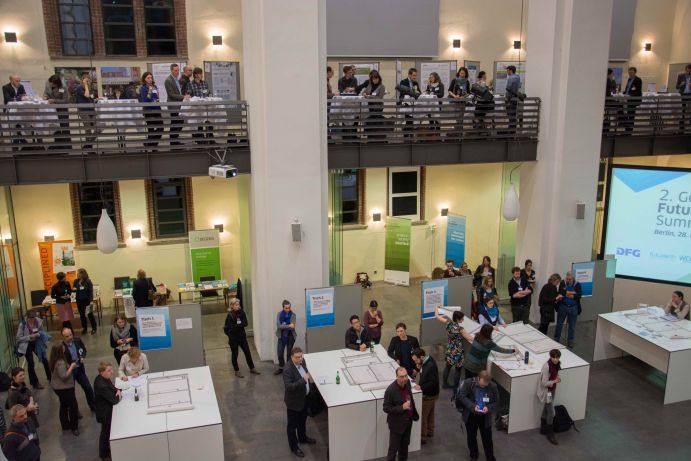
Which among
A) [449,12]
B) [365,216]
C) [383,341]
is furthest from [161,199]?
[449,12]

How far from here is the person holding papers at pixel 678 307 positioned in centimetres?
1136

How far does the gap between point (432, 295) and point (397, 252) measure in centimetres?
505

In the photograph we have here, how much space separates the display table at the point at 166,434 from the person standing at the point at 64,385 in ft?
4.33

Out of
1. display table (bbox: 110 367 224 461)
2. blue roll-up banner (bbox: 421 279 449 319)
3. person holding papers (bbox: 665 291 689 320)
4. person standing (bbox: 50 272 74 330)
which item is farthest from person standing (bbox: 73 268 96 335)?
person holding papers (bbox: 665 291 689 320)

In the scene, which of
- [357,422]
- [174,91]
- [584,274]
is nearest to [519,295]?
[584,274]

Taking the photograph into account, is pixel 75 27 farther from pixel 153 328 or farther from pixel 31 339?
pixel 153 328

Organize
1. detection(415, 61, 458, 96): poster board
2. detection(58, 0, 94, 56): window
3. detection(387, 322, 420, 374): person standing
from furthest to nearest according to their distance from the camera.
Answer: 1. detection(415, 61, 458, 96): poster board
2. detection(58, 0, 94, 56): window
3. detection(387, 322, 420, 374): person standing

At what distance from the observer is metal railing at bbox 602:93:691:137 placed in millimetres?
14359

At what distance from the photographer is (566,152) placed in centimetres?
1351

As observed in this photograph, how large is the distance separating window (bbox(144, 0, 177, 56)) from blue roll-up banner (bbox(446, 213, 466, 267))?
9.00 meters

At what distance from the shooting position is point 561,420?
368 inches

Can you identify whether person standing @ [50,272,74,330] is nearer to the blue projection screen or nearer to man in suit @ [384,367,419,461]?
man in suit @ [384,367,419,461]

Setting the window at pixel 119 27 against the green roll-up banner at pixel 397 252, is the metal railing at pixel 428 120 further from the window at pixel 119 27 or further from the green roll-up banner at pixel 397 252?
the window at pixel 119 27

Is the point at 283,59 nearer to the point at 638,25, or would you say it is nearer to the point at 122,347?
the point at 122,347
